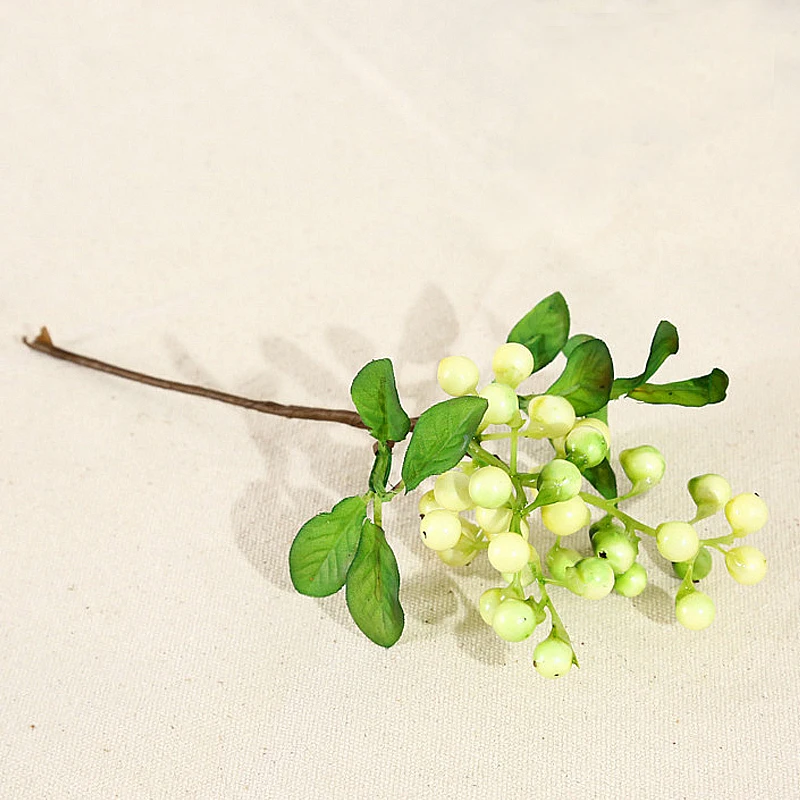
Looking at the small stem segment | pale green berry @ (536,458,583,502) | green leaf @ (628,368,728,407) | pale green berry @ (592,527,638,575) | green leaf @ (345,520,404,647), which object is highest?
green leaf @ (628,368,728,407)

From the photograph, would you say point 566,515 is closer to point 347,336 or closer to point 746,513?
point 746,513

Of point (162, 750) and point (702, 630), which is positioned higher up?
point (702, 630)

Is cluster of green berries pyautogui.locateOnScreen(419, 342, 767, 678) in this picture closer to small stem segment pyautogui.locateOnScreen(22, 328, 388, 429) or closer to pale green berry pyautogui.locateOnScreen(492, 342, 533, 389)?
pale green berry pyautogui.locateOnScreen(492, 342, 533, 389)

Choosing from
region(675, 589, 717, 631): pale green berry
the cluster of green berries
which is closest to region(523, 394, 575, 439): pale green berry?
the cluster of green berries

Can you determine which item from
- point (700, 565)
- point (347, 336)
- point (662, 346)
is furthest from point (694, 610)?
point (347, 336)

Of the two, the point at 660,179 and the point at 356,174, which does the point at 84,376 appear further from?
the point at 660,179

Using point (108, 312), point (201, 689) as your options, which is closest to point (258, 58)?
point (108, 312)

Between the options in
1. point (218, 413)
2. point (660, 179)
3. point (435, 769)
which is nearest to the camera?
point (435, 769)
